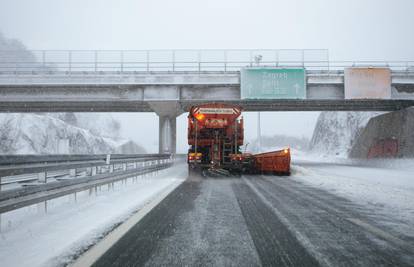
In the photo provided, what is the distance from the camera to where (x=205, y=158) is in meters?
14.1

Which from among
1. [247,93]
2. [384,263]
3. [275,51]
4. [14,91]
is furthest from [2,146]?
[384,263]

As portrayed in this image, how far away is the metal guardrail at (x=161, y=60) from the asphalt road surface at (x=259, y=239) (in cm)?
2164

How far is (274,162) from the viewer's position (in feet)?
48.1

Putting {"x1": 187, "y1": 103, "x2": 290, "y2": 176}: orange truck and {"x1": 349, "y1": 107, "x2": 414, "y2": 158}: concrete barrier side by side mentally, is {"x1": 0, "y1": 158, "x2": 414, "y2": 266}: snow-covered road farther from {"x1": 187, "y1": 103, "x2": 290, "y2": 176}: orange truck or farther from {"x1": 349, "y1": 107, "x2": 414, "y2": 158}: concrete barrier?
{"x1": 349, "y1": 107, "x2": 414, "y2": 158}: concrete barrier

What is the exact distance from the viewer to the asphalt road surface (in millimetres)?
2907

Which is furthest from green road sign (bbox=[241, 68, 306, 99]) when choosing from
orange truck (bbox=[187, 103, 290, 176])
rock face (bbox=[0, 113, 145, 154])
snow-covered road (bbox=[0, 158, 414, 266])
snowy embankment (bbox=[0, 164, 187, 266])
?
rock face (bbox=[0, 113, 145, 154])

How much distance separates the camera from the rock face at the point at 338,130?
54.3 m

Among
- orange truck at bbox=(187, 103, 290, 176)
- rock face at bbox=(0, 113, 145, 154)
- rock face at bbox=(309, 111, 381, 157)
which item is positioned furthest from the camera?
rock face at bbox=(309, 111, 381, 157)

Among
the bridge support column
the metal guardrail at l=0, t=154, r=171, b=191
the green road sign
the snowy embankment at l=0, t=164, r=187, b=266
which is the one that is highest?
the green road sign

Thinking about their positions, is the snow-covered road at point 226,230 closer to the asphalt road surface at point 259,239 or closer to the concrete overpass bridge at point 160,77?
the asphalt road surface at point 259,239

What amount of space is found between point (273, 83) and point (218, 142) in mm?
11523

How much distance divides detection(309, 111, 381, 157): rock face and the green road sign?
33.5m

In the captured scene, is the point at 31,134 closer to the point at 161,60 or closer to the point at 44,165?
the point at 161,60

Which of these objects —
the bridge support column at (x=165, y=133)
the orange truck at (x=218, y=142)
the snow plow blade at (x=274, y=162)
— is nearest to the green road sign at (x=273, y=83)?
the snow plow blade at (x=274, y=162)
